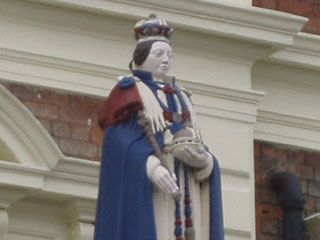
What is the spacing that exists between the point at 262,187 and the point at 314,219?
0.41 metres

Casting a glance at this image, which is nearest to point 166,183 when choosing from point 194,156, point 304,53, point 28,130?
point 194,156

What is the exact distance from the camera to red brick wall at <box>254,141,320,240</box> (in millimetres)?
19172

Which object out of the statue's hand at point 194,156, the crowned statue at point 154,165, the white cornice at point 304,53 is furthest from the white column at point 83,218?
the statue's hand at point 194,156

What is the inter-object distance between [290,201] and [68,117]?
60.1 inches

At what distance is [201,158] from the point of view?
53.1 ft

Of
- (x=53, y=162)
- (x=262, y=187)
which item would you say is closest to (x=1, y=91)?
(x=53, y=162)

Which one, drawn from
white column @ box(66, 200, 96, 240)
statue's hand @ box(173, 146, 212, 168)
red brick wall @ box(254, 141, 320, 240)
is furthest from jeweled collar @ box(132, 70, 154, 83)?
red brick wall @ box(254, 141, 320, 240)

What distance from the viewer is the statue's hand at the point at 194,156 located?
53.0 ft

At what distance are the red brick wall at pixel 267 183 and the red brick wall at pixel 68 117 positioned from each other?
1.18m

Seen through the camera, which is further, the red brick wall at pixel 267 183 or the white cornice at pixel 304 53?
the white cornice at pixel 304 53

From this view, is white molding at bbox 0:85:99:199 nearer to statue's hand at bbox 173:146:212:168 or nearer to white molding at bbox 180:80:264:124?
white molding at bbox 180:80:264:124

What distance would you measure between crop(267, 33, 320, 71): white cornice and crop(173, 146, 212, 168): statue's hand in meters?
3.43

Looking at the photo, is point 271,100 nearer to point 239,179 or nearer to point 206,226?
point 239,179

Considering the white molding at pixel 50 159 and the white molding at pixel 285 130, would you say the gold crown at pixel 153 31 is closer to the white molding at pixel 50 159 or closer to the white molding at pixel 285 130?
the white molding at pixel 50 159
